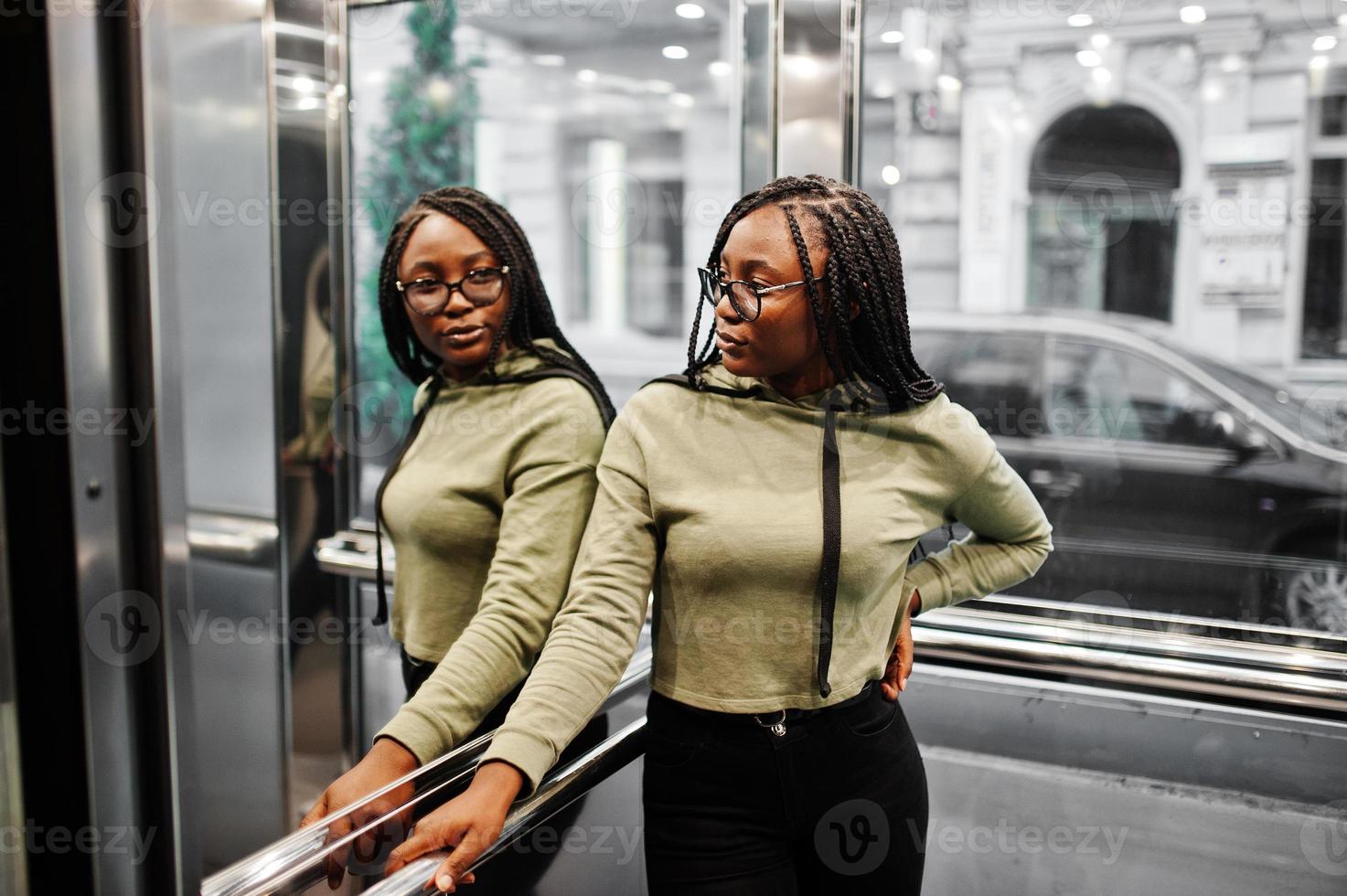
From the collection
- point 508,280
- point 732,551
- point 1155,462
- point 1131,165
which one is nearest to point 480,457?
point 508,280

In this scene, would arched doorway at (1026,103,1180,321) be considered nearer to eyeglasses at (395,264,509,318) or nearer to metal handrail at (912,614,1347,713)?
metal handrail at (912,614,1347,713)

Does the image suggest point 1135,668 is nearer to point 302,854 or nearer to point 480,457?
point 480,457

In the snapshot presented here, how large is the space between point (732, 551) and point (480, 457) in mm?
447

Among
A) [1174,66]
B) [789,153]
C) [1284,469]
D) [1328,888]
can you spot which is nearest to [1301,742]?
[1328,888]

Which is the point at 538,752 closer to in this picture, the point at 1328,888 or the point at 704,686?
the point at 704,686

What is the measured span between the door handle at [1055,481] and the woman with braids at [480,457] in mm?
1175

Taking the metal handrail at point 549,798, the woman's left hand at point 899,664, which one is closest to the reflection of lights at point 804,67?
the woman's left hand at point 899,664

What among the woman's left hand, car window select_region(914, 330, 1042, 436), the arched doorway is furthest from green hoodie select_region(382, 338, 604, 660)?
the arched doorway

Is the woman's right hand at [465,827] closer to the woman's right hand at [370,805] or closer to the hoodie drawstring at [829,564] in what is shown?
the woman's right hand at [370,805]

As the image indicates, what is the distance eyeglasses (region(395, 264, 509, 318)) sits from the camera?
1.68 meters

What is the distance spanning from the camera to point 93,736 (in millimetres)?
765

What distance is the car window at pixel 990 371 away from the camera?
248cm

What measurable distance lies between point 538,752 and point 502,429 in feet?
1.69

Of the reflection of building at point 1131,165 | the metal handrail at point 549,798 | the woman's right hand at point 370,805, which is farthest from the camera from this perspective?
the reflection of building at point 1131,165
